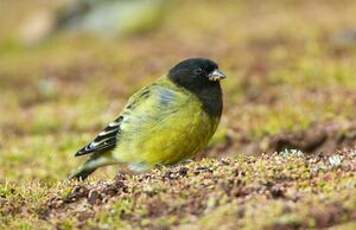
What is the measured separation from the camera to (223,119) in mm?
14344

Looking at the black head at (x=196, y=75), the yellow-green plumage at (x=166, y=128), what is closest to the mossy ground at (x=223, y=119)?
the yellow-green plumage at (x=166, y=128)

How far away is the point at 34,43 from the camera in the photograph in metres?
25.3

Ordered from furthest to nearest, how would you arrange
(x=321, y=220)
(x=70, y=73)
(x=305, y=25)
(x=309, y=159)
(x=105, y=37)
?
(x=105, y=37)
(x=305, y=25)
(x=70, y=73)
(x=309, y=159)
(x=321, y=220)

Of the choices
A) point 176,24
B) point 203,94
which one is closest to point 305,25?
point 176,24

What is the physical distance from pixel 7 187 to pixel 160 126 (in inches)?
80.0

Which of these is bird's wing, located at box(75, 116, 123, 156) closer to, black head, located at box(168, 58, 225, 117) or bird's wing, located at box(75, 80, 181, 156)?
bird's wing, located at box(75, 80, 181, 156)

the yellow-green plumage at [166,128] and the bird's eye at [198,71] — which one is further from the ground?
the bird's eye at [198,71]

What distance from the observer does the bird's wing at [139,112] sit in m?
10.6

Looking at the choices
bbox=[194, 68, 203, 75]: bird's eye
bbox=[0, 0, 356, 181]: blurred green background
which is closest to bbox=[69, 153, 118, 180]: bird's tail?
bbox=[0, 0, 356, 181]: blurred green background

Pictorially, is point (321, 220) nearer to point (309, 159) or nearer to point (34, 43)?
point (309, 159)

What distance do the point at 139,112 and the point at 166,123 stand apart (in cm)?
44

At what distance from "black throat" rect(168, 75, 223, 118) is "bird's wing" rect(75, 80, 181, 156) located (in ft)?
0.74

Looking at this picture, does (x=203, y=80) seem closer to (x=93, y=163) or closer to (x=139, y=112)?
(x=139, y=112)

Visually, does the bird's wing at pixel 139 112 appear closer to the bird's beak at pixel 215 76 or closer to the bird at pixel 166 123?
the bird at pixel 166 123
